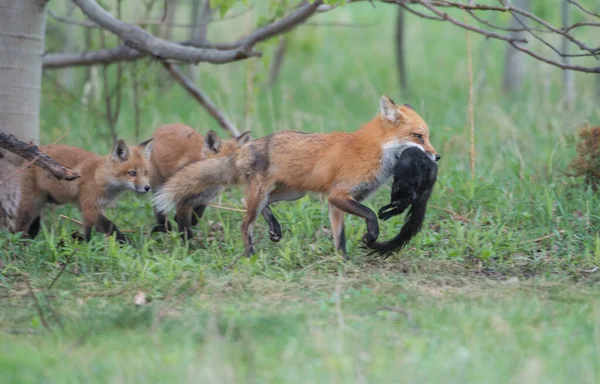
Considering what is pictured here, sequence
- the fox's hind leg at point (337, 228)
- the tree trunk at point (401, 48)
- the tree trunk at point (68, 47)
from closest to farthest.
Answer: the fox's hind leg at point (337, 228) < the tree trunk at point (68, 47) < the tree trunk at point (401, 48)

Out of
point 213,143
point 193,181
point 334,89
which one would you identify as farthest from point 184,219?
point 334,89

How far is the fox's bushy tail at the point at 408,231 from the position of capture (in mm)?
A: 6371

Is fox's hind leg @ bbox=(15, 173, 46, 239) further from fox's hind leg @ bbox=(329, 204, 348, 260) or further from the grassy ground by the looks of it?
fox's hind leg @ bbox=(329, 204, 348, 260)

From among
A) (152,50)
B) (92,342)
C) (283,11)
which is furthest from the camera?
(283,11)

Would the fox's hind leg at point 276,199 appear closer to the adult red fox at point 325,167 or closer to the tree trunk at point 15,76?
the adult red fox at point 325,167

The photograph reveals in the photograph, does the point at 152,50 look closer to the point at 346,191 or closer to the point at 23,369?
the point at 346,191

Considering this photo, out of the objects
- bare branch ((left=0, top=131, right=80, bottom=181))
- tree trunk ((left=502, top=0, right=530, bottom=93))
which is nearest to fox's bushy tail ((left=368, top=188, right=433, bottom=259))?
bare branch ((left=0, top=131, right=80, bottom=181))

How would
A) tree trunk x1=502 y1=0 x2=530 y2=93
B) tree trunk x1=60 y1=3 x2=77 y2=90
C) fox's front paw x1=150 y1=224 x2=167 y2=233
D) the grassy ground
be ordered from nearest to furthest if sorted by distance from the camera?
1. the grassy ground
2. fox's front paw x1=150 y1=224 x2=167 y2=233
3. tree trunk x1=60 y1=3 x2=77 y2=90
4. tree trunk x1=502 y1=0 x2=530 y2=93

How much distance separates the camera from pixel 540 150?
10.2 meters

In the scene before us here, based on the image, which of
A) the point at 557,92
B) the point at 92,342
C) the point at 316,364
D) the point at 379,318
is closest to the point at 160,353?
the point at 92,342

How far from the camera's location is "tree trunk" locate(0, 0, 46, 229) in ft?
24.5

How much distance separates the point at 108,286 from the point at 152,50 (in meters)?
2.65

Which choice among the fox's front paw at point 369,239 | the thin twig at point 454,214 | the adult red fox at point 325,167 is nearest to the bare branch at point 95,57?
the adult red fox at point 325,167

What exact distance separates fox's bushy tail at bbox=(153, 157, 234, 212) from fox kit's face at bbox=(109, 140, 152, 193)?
1.79ft
